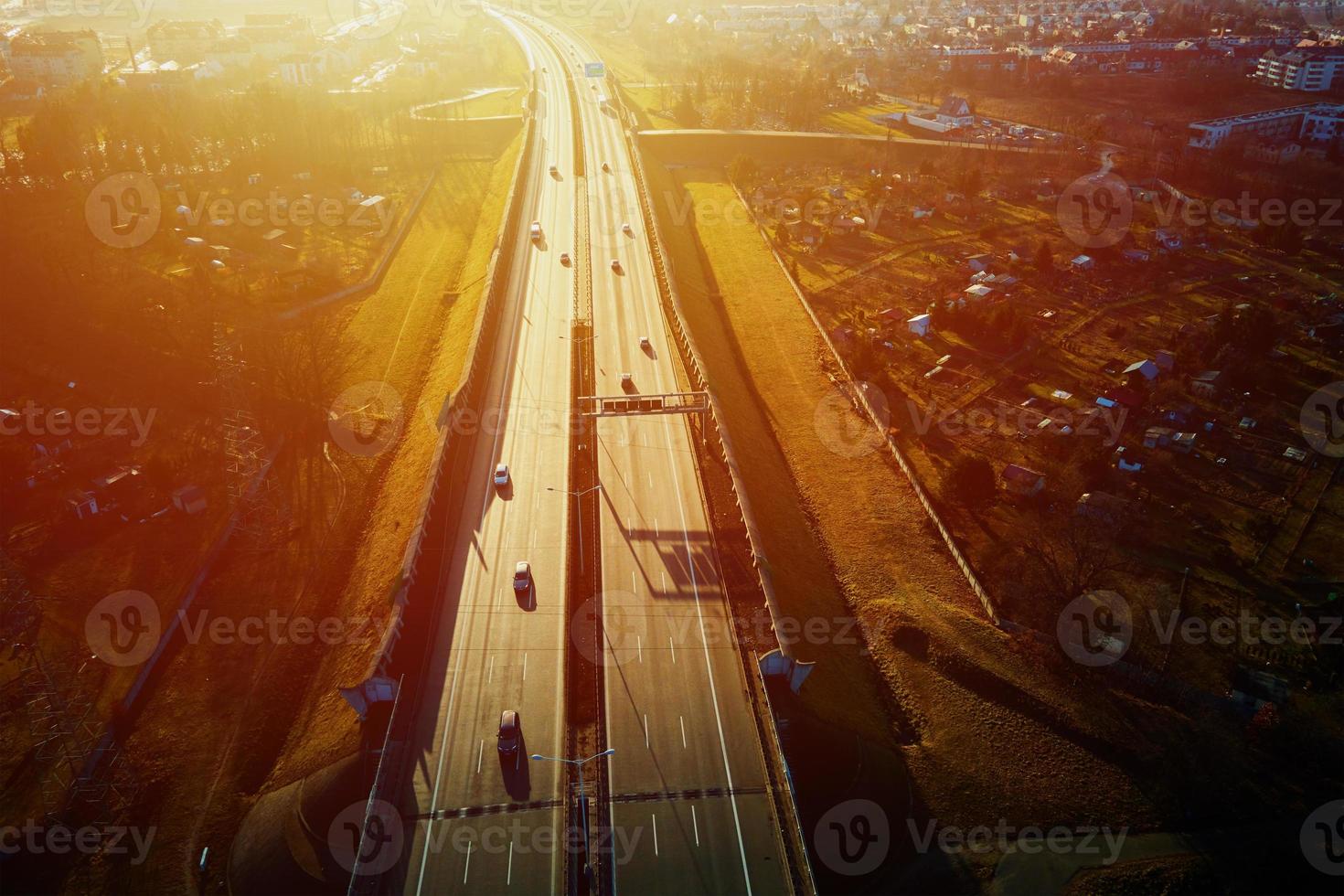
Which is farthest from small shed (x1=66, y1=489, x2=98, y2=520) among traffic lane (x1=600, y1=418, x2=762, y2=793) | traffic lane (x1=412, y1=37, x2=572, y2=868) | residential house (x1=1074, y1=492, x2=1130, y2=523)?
residential house (x1=1074, y1=492, x2=1130, y2=523)

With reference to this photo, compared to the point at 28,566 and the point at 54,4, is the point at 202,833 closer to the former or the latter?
the point at 28,566

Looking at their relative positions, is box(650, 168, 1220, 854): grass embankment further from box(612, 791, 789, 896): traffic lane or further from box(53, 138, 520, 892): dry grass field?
box(53, 138, 520, 892): dry grass field

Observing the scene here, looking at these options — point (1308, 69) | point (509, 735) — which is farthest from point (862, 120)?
point (509, 735)

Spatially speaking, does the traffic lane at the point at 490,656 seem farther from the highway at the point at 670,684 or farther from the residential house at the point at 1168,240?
the residential house at the point at 1168,240

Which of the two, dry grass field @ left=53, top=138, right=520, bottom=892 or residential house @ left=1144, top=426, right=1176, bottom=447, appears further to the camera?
residential house @ left=1144, top=426, right=1176, bottom=447

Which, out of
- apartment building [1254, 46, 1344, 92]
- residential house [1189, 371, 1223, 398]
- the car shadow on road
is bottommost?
the car shadow on road

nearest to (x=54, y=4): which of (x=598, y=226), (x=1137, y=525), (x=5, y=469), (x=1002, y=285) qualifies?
(x=598, y=226)
